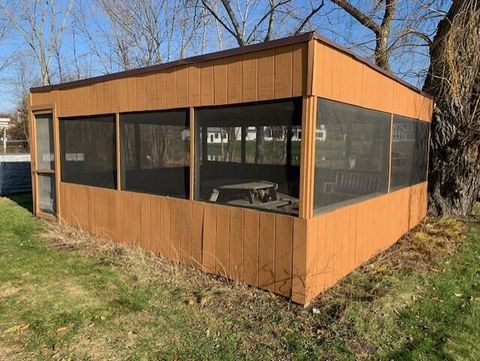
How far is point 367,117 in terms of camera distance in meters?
4.61

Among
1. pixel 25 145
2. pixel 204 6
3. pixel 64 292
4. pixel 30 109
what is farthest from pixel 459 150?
pixel 25 145

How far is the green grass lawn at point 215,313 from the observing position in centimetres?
297

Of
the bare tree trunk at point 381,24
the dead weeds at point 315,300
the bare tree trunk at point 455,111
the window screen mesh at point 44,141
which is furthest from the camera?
the bare tree trunk at point 381,24

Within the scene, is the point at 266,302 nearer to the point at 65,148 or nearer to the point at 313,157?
the point at 313,157

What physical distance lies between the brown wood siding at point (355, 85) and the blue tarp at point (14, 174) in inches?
407

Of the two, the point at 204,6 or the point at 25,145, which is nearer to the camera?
the point at 204,6

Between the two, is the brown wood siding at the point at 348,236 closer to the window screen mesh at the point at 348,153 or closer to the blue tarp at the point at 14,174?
the window screen mesh at the point at 348,153

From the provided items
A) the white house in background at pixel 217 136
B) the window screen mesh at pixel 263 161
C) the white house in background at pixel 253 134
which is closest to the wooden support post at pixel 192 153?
the window screen mesh at pixel 263 161

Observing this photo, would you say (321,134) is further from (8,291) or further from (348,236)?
(8,291)

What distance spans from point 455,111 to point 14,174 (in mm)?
11399

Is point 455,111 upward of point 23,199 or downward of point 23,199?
upward

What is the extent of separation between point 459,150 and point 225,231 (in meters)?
5.51

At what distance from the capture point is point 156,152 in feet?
17.2

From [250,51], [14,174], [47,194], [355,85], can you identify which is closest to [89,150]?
[47,194]
